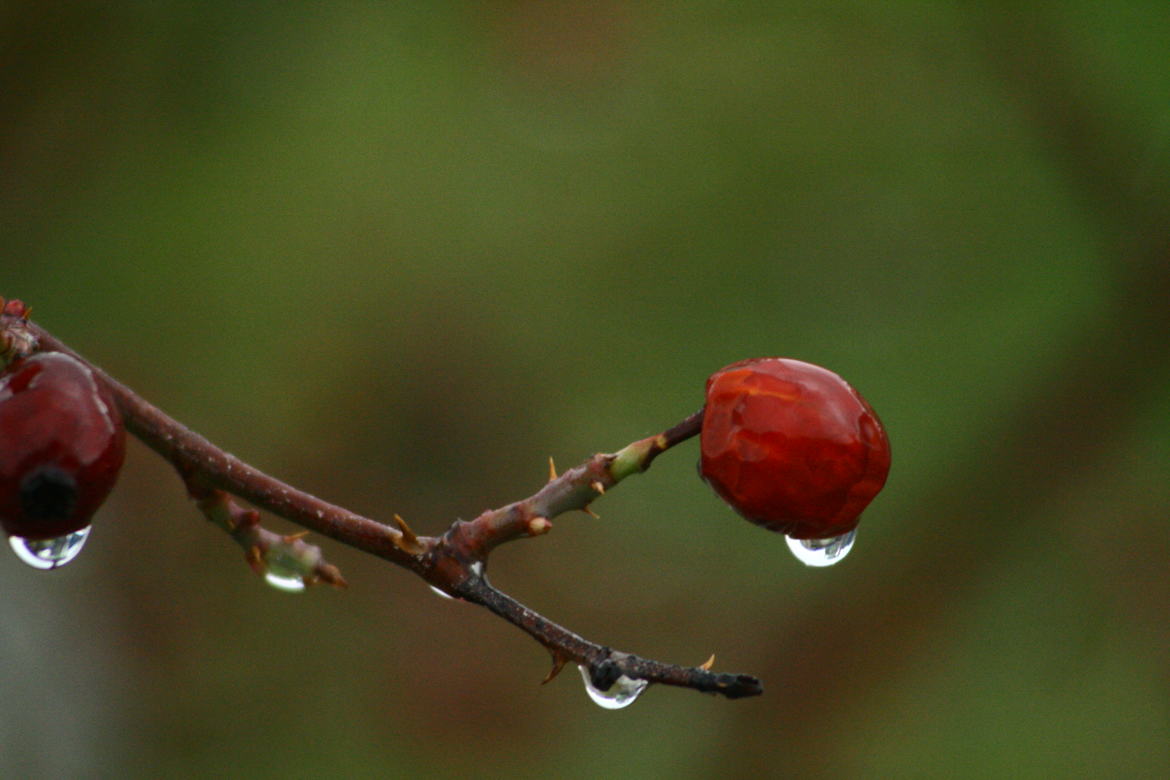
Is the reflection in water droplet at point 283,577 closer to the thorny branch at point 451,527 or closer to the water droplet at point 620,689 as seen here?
the thorny branch at point 451,527

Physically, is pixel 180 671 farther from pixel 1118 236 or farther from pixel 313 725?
pixel 1118 236

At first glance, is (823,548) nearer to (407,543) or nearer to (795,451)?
(795,451)

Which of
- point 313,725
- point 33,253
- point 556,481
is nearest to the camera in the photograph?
point 556,481

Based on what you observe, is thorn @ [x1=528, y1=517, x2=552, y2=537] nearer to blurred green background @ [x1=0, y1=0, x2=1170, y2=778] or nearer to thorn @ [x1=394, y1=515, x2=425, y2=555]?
thorn @ [x1=394, y1=515, x2=425, y2=555]

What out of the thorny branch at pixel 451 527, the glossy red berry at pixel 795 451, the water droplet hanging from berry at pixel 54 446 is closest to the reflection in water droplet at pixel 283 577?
the thorny branch at pixel 451 527

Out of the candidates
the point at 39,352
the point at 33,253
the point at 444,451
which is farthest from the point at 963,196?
the point at 39,352

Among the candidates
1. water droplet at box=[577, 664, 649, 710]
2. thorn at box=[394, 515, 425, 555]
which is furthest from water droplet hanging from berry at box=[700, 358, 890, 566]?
thorn at box=[394, 515, 425, 555]

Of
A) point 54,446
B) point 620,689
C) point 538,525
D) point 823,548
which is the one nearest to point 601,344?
point 823,548
